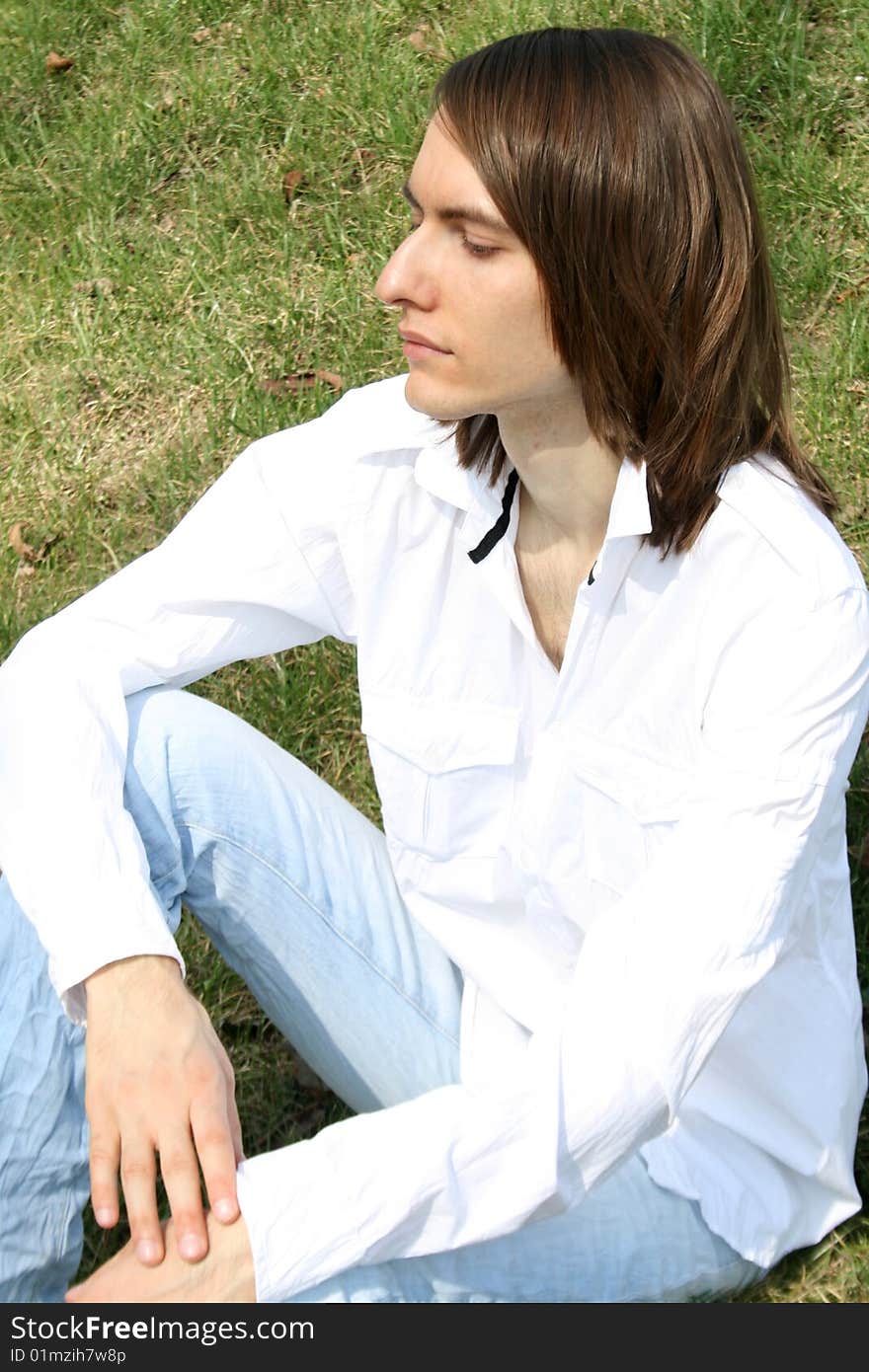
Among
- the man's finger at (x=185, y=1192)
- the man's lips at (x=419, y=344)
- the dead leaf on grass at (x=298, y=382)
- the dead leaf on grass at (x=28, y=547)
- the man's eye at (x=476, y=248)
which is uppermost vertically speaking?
the man's eye at (x=476, y=248)

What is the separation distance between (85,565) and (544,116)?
219 centimetres

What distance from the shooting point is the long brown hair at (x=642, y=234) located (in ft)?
6.41

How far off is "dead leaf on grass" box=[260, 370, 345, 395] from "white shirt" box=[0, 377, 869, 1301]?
153cm

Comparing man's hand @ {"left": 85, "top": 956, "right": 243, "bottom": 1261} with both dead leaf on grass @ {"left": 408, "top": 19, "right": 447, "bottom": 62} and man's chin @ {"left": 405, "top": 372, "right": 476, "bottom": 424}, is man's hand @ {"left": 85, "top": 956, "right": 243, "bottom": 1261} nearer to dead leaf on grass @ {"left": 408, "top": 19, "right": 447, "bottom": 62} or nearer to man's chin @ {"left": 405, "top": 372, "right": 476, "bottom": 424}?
man's chin @ {"left": 405, "top": 372, "right": 476, "bottom": 424}

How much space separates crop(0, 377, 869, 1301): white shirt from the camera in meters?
1.84

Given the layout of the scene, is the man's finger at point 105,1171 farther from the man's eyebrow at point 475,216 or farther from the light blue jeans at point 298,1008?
the man's eyebrow at point 475,216

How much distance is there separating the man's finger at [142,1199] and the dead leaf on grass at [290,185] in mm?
3037

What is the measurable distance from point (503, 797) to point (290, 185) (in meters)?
2.57

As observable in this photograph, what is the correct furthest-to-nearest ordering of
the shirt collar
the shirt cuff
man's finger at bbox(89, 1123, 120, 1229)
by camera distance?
1. the shirt collar
2. man's finger at bbox(89, 1123, 120, 1229)
3. the shirt cuff

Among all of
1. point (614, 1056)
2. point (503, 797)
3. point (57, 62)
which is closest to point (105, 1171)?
point (614, 1056)

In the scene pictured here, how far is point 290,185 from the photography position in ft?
14.3

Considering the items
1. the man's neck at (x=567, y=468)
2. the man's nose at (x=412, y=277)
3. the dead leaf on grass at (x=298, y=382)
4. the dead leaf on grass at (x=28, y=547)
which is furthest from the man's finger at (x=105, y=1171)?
the dead leaf on grass at (x=298, y=382)

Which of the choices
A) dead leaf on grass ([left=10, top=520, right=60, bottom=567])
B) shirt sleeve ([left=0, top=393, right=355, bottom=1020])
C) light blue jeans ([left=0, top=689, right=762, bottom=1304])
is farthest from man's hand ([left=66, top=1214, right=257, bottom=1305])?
Answer: dead leaf on grass ([left=10, top=520, right=60, bottom=567])

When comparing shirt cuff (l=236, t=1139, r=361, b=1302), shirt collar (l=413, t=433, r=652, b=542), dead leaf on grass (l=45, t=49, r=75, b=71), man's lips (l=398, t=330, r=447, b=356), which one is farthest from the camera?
dead leaf on grass (l=45, t=49, r=75, b=71)
